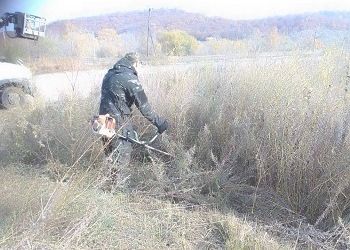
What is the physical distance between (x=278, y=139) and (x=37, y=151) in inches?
135

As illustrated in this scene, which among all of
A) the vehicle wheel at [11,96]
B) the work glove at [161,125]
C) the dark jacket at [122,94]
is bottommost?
the vehicle wheel at [11,96]

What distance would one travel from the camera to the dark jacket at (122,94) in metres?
5.10

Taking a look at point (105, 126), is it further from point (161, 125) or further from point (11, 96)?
point (11, 96)

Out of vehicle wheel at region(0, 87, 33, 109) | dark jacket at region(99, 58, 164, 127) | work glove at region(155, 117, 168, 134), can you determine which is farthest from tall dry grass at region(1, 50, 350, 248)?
vehicle wheel at region(0, 87, 33, 109)

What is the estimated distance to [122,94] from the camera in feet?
16.8

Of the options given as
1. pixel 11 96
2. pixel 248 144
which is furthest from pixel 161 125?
pixel 11 96

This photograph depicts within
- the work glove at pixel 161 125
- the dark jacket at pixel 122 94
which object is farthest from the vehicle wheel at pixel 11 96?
the work glove at pixel 161 125

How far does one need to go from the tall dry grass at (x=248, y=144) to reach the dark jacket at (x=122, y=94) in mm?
428

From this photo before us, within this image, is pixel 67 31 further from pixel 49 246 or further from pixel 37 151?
pixel 49 246

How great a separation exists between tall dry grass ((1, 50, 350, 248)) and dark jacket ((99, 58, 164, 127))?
0.43 m

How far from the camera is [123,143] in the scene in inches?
200

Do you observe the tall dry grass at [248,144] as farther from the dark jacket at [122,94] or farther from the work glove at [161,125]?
the dark jacket at [122,94]

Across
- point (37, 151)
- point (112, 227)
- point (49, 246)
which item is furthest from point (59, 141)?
point (49, 246)

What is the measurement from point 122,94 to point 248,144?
1.58 meters
